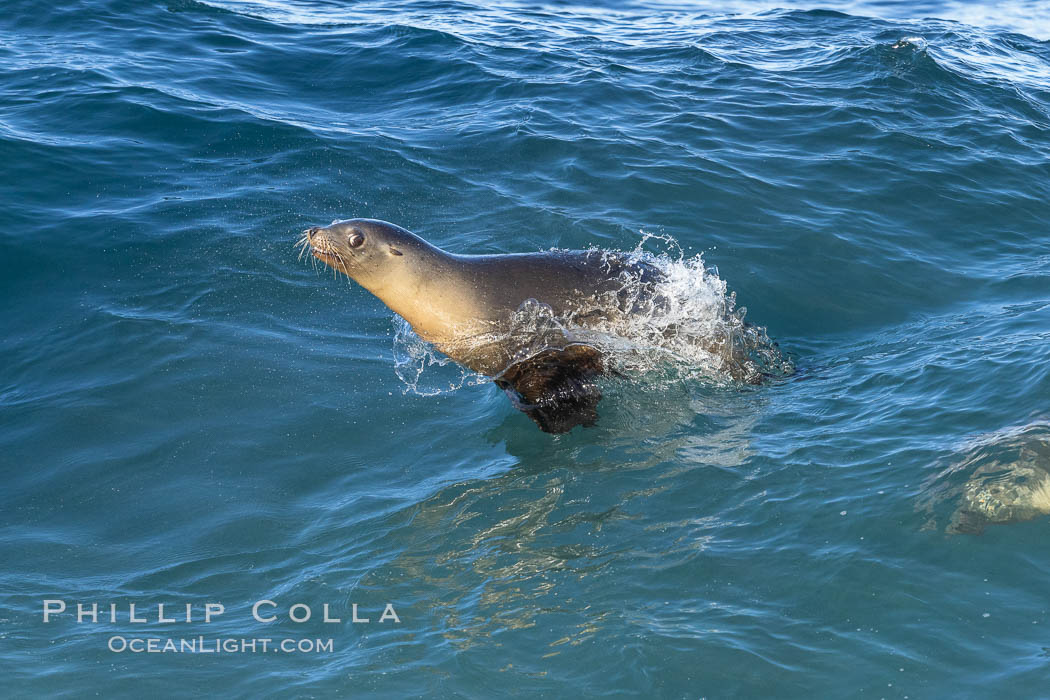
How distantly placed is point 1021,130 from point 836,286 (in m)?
5.68

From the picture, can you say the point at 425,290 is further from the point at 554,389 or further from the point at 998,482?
the point at 998,482

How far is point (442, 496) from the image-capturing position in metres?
6.73

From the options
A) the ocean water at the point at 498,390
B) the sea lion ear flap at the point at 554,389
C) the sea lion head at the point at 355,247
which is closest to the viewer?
the ocean water at the point at 498,390

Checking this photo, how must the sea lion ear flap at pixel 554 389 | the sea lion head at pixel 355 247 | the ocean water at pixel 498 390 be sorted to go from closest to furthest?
the ocean water at pixel 498 390
the sea lion head at pixel 355 247
the sea lion ear flap at pixel 554 389

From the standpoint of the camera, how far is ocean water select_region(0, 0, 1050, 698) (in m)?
5.15

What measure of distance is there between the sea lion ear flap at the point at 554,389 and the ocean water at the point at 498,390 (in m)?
0.19

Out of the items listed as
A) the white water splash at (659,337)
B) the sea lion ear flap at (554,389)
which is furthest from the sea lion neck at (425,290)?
the sea lion ear flap at (554,389)

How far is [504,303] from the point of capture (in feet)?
23.9

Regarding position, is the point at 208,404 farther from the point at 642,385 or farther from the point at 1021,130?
the point at 1021,130

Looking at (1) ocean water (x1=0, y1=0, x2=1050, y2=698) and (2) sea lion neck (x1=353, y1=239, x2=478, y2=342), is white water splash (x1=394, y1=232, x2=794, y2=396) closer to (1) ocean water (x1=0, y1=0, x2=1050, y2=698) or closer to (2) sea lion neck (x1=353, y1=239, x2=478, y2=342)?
(1) ocean water (x1=0, y1=0, x2=1050, y2=698)

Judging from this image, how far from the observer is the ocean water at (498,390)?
5.15 metres

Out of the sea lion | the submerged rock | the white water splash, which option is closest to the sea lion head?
the sea lion

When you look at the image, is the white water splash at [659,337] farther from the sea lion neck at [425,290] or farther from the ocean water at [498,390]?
the sea lion neck at [425,290]

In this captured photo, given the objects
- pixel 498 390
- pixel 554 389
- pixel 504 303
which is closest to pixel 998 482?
pixel 554 389
